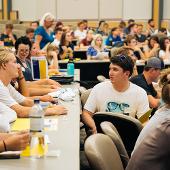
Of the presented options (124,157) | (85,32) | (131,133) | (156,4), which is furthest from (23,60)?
(156,4)

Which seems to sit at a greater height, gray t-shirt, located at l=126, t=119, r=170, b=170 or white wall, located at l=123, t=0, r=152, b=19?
white wall, located at l=123, t=0, r=152, b=19

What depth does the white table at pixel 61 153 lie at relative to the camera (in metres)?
2.45

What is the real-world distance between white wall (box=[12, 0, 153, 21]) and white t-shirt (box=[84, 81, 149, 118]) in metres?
14.2

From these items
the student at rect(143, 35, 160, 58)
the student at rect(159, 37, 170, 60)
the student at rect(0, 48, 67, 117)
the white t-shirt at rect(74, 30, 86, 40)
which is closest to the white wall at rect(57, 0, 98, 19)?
the white t-shirt at rect(74, 30, 86, 40)

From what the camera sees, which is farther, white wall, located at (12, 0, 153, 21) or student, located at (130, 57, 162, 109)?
white wall, located at (12, 0, 153, 21)

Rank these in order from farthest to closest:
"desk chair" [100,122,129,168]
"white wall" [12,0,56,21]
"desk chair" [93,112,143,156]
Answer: "white wall" [12,0,56,21], "desk chair" [93,112,143,156], "desk chair" [100,122,129,168]

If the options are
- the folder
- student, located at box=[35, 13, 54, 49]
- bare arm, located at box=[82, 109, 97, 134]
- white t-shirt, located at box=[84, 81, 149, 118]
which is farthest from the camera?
student, located at box=[35, 13, 54, 49]

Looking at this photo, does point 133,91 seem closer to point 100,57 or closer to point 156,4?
point 100,57

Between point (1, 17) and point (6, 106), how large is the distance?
15012 millimetres

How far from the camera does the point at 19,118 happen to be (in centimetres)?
374

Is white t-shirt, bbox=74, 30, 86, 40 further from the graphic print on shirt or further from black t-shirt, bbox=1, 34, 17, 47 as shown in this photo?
the graphic print on shirt

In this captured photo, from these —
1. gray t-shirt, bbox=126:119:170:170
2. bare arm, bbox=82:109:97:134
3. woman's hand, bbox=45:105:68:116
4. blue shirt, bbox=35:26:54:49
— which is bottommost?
bare arm, bbox=82:109:97:134

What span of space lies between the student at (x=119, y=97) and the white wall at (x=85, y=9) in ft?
46.5

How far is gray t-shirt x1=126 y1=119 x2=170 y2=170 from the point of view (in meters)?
2.18
